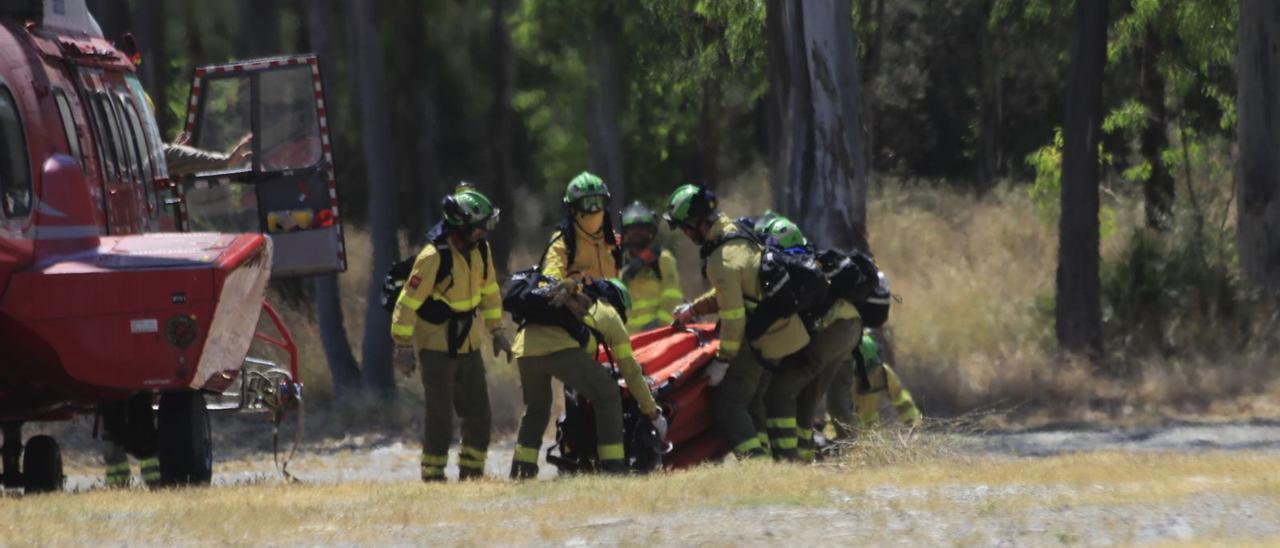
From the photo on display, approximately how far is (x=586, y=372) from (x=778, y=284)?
59.3 inches

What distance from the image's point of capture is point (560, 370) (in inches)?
482

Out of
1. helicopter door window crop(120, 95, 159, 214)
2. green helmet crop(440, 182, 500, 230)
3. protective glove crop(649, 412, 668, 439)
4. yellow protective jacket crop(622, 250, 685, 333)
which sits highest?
helicopter door window crop(120, 95, 159, 214)

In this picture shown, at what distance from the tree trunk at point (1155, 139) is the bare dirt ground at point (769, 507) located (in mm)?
15158

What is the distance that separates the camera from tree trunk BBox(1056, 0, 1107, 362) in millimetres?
21062

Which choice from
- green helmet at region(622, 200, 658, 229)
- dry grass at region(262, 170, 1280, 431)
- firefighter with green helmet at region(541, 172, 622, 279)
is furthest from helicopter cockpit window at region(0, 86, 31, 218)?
dry grass at region(262, 170, 1280, 431)

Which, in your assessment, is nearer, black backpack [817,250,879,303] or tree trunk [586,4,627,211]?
black backpack [817,250,879,303]

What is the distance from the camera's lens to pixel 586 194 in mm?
13656

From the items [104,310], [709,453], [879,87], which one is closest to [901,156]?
[879,87]

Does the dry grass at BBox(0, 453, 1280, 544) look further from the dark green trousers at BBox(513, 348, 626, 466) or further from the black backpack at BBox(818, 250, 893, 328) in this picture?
the black backpack at BBox(818, 250, 893, 328)

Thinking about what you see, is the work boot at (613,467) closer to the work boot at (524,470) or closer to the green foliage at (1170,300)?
the work boot at (524,470)

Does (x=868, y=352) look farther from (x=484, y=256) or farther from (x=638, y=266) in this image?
(x=484, y=256)

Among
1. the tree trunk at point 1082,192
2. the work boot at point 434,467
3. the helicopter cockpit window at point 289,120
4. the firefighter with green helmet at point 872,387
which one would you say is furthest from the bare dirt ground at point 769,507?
the tree trunk at point 1082,192

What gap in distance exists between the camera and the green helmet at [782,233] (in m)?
13.8

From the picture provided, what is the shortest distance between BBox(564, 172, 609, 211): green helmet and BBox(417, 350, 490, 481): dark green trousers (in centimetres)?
141
